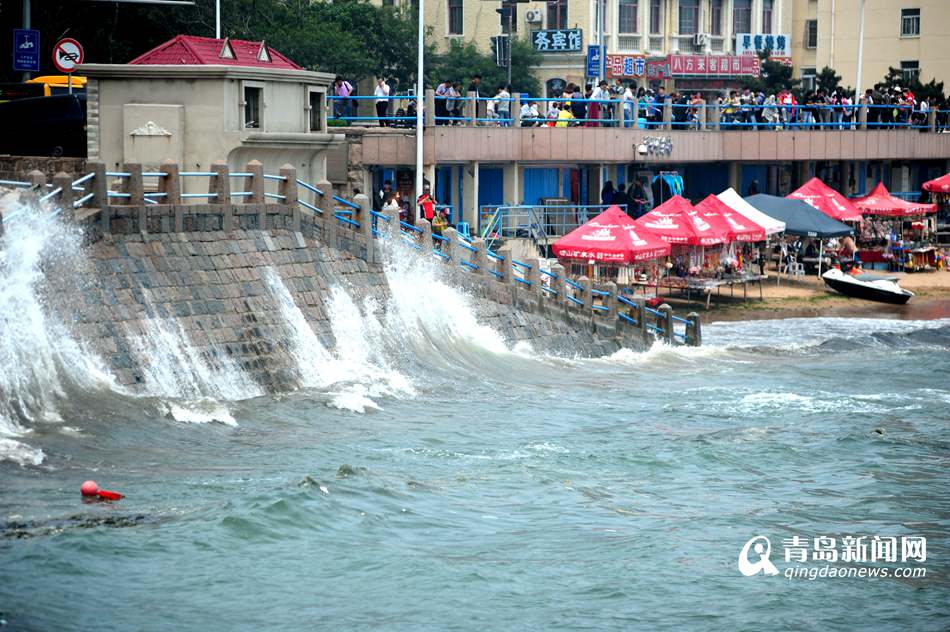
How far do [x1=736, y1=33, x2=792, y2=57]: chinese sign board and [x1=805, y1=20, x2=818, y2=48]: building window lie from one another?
138 cm

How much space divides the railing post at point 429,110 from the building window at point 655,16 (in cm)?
3232

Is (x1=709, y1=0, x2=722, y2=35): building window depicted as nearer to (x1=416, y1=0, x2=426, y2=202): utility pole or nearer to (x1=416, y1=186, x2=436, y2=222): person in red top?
(x1=416, y1=0, x2=426, y2=202): utility pole

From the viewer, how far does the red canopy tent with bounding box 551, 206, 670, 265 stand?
114 feet

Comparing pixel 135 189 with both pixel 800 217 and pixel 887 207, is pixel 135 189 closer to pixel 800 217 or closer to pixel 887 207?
pixel 800 217

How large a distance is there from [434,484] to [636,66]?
5077cm

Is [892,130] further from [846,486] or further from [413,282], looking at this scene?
[846,486]

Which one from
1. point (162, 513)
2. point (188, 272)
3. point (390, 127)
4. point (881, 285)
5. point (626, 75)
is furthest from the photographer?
point (626, 75)

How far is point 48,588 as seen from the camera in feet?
45.4

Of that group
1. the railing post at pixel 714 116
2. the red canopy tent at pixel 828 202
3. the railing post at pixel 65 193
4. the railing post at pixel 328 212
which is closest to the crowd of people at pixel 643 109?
the railing post at pixel 714 116

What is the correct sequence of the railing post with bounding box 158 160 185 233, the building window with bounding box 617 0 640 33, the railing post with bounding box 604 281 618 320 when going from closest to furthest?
the railing post with bounding box 158 160 185 233 → the railing post with bounding box 604 281 618 320 → the building window with bounding box 617 0 640 33

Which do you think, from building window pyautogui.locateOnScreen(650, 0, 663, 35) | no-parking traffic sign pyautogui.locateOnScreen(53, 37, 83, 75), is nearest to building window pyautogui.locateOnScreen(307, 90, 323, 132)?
no-parking traffic sign pyautogui.locateOnScreen(53, 37, 83, 75)

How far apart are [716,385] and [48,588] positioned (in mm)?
15861

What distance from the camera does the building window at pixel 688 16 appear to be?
6912 cm

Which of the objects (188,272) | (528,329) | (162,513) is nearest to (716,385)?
(528,329)
